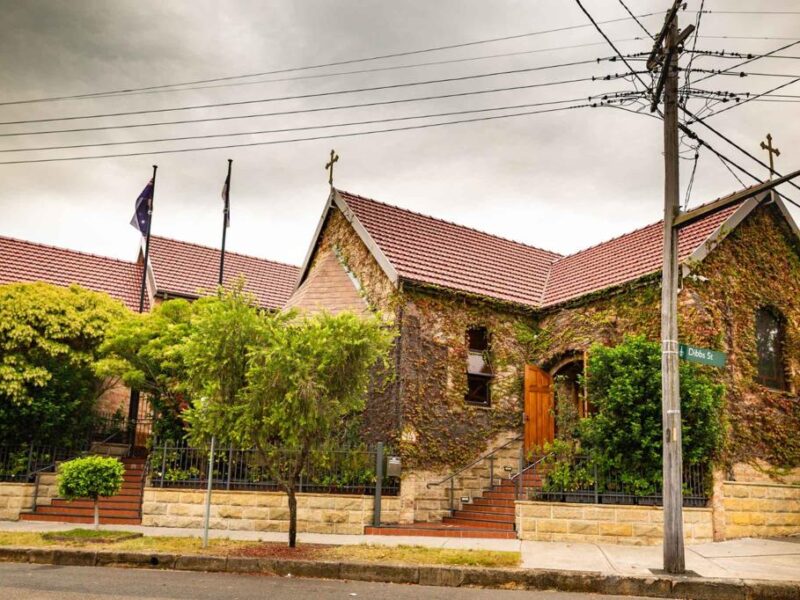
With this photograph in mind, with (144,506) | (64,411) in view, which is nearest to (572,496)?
(144,506)

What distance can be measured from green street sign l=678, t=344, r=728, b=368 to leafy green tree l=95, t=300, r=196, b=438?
10370 millimetres

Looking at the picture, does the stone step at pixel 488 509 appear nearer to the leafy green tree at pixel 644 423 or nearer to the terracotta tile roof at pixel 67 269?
the leafy green tree at pixel 644 423

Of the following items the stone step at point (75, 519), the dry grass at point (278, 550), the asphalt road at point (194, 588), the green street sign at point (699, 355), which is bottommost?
the stone step at point (75, 519)

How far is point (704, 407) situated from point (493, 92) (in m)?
7.19

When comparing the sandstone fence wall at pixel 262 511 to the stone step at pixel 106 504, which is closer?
the sandstone fence wall at pixel 262 511

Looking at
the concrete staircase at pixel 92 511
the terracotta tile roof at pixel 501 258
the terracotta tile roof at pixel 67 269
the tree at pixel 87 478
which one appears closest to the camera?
the tree at pixel 87 478

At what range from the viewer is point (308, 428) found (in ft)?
35.1

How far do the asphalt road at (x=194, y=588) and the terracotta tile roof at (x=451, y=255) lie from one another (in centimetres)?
884

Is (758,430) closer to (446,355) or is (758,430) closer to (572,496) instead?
(572,496)

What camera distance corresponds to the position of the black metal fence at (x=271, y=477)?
47.6 ft

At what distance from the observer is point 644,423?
1330 cm

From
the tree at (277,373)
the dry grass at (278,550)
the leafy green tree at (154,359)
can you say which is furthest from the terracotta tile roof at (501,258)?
the dry grass at (278,550)

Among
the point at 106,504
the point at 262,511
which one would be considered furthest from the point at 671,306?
the point at 106,504

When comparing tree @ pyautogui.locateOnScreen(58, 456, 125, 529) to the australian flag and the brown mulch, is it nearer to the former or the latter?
the brown mulch
